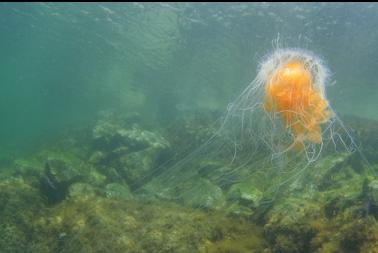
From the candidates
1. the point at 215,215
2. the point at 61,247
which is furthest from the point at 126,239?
the point at 215,215

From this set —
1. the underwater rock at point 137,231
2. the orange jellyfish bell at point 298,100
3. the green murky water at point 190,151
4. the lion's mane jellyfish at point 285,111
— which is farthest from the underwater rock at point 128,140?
the orange jellyfish bell at point 298,100

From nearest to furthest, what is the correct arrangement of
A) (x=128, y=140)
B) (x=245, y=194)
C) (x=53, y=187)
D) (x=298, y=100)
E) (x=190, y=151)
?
(x=298, y=100) → (x=245, y=194) → (x=53, y=187) → (x=128, y=140) → (x=190, y=151)

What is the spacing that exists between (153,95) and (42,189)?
37541mm

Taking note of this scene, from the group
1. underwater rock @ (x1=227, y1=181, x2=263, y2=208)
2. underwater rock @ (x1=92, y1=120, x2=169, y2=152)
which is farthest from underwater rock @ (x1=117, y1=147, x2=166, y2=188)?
underwater rock @ (x1=227, y1=181, x2=263, y2=208)

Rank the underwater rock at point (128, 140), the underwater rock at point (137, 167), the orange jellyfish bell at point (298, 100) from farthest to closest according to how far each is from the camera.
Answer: the underwater rock at point (128, 140), the underwater rock at point (137, 167), the orange jellyfish bell at point (298, 100)

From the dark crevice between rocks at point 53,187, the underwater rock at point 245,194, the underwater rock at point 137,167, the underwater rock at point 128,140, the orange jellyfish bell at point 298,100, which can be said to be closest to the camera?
the orange jellyfish bell at point 298,100

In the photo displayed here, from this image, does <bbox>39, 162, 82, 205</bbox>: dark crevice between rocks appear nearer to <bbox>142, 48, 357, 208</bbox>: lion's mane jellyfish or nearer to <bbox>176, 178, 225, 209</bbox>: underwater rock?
<bbox>176, 178, 225, 209</bbox>: underwater rock

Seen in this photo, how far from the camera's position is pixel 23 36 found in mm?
29375

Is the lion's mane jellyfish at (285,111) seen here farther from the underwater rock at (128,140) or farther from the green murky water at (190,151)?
the underwater rock at (128,140)

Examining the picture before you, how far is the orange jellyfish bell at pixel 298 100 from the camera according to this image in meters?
5.07

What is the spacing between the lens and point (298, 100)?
5062 millimetres

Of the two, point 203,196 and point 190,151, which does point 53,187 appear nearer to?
point 203,196

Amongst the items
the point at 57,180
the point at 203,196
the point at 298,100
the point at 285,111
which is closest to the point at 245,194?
the point at 203,196

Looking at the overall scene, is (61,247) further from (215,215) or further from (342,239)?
(342,239)
